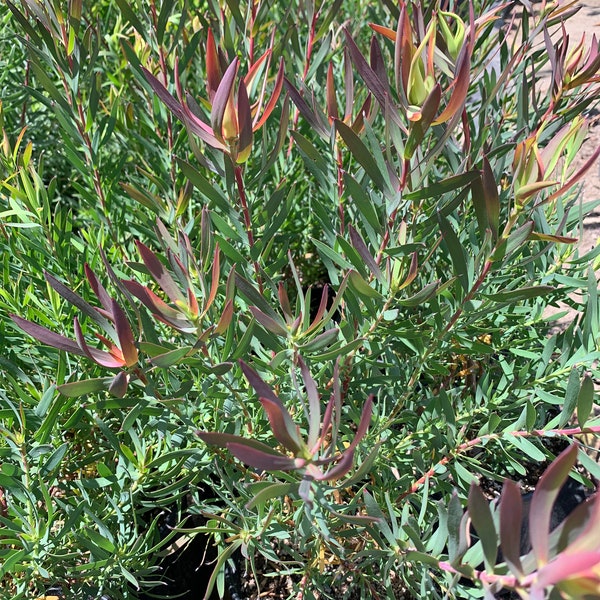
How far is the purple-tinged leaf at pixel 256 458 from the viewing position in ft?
1.29

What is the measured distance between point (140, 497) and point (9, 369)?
12.7 inches

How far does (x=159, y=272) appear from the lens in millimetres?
544

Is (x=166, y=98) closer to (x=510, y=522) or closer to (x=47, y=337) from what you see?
(x=47, y=337)

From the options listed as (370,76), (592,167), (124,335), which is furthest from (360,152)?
(592,167)

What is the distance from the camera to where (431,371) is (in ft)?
3.01

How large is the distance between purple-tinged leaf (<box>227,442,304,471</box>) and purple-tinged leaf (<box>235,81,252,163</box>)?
0.28 m

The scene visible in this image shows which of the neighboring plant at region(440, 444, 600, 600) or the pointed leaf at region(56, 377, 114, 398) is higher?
the neighboring plant at region(440, 444, 600, 600)

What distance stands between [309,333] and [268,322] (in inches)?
3.7

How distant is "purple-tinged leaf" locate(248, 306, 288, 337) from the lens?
1.90 feet

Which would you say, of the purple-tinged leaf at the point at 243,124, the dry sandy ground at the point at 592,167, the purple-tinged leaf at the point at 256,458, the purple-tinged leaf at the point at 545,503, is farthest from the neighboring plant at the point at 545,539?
the dry sandy ground at the point at 592,167

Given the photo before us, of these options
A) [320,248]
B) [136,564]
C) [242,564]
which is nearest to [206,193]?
[320,248]

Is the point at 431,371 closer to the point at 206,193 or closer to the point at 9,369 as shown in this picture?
the point at 206,193

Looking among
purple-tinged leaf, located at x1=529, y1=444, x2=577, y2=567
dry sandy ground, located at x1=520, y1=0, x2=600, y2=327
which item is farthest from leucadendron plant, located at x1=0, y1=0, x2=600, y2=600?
dry sandy ground, located at x1=520, y1=0, x2=600, y2=327

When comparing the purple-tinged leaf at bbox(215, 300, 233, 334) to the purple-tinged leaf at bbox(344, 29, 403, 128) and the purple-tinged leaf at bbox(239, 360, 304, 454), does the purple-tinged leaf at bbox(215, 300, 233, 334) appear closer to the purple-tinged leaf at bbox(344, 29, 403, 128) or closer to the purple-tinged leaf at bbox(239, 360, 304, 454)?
the purple-tinged leaf at bbox(239, 360, 304, 454)
